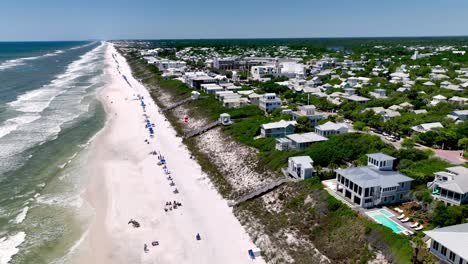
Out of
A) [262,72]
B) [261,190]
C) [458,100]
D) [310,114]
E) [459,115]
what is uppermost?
[262,72]

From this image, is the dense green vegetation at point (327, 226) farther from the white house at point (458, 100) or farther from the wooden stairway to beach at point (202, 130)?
the white house at point (458, 100)

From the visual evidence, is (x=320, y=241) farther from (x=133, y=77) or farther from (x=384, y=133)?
(x=133, y=77)

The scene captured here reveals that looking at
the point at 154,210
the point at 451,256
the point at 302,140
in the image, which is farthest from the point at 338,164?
the point at 154,210

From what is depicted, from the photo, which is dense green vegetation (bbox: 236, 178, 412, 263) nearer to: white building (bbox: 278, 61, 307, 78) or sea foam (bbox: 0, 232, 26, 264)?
sea foam (bbox: 0, 232, 26, 264)

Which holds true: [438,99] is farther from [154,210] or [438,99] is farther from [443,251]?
[154,210]

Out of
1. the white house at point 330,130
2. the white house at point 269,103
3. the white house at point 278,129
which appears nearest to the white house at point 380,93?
the white house at point 269,103

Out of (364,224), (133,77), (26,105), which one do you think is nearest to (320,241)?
(364,224)

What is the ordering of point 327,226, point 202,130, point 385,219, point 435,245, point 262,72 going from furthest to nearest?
point 262,72, point 202,130, point 327,226, point 385,219, point 435,245
